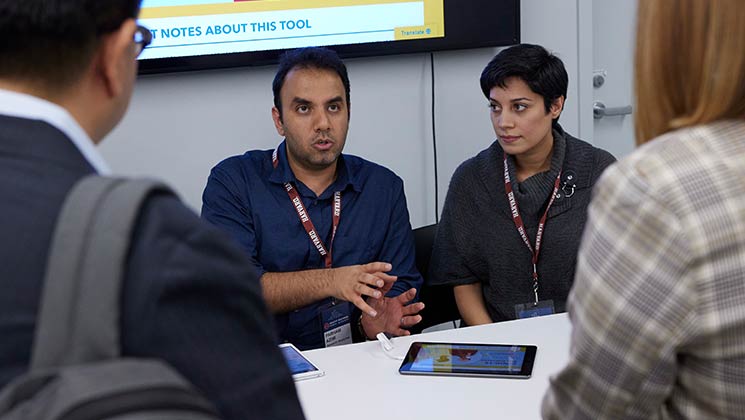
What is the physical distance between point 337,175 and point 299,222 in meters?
0.24

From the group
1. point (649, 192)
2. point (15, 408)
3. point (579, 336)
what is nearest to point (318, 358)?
point (579, 336)

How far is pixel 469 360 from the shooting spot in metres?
2.06

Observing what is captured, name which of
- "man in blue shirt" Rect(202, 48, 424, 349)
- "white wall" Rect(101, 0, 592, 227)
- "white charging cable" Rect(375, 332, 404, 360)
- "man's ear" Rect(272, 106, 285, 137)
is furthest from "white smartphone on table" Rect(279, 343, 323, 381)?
"white wall" Rect(101, 0, 592, 227)

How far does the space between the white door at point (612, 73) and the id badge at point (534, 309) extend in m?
1.57

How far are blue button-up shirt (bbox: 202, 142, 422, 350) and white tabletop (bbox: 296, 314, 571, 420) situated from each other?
0.61m

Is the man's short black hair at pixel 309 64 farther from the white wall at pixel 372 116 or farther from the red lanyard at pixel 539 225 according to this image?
the red lanyard at pixel 539 225

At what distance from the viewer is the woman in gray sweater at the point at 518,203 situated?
9.21 ft

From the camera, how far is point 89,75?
2.67 ft

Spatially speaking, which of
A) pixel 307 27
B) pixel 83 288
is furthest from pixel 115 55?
pixel 307 27

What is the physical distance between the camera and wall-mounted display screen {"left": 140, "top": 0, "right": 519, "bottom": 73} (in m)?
3.25

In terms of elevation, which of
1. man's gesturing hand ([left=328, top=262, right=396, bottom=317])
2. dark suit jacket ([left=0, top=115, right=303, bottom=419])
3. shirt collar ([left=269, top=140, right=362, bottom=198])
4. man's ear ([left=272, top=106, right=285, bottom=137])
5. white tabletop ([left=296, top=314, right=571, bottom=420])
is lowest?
white tabletop ([left=296, top=314, right=571, bottom=420])

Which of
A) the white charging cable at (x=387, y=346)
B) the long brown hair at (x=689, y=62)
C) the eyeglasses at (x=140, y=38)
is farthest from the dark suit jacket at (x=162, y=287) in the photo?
the white charging cable at (x=387, y=346)

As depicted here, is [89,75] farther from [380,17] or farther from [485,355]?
[380,17]

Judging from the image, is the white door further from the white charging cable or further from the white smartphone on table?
the white smartphone on table
